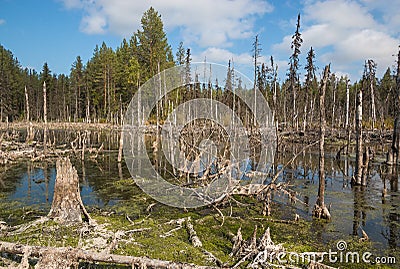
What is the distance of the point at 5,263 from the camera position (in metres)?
5.75

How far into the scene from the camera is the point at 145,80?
32.2m

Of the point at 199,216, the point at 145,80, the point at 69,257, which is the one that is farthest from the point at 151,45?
the point at 69,257

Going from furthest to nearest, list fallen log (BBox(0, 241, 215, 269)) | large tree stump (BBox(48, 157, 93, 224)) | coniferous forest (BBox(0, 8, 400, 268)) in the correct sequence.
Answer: large tree stump (BBox(48, 157, 93, 224))
coniferous forest (BBox(0, 8, 400, 268))
fallen log (BBox(0, 241, 215, 269))

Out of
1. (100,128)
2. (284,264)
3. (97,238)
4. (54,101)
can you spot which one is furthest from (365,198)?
(54,101)

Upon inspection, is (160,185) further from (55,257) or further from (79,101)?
(79,101)

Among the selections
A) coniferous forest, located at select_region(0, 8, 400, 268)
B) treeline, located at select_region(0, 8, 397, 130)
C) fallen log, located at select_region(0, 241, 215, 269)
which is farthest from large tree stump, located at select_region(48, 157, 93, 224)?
treeline, located at select_region(0, 8, 397, 130)

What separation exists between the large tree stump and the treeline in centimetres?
1598

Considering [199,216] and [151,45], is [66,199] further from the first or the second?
[151,45]

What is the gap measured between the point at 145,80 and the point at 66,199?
25.1 m

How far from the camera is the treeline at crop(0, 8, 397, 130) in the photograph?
102 ft

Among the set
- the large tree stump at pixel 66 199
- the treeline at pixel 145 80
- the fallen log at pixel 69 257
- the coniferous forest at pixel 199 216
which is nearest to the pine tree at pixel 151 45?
the treeline at pixel 145 80

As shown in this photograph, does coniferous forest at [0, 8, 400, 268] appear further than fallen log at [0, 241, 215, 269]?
Yes

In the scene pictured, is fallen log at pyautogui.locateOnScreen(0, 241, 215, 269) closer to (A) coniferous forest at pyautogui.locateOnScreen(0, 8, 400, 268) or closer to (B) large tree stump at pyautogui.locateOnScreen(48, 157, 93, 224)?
(A) coniferous forest at pyautogui.locateOnScreen(0, 8, 400, 268)

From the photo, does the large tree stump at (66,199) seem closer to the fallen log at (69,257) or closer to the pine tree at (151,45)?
the fallen log at (69,257)
